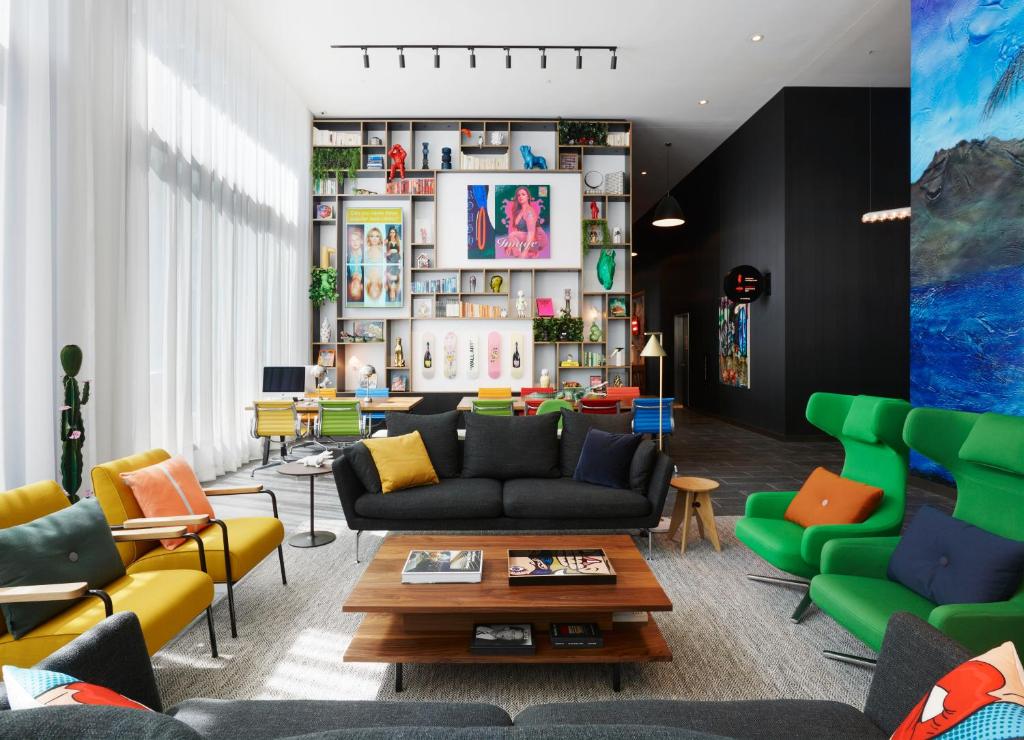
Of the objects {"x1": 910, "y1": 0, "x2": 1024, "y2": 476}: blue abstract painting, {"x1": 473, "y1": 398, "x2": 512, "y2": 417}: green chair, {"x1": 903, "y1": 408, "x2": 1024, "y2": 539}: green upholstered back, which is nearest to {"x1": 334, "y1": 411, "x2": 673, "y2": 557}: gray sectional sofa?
{"x1": 903, "y1": 408, "x2": 1024, "y2": 539}: green upholstered back

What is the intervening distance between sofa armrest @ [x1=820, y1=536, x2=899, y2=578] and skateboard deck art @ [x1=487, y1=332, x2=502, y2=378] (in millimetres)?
6598

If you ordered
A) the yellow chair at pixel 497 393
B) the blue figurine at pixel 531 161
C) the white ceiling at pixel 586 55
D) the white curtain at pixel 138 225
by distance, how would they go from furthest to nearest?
the blue figurine at pixel 531 161
the yellow chair at pixel 497 393
the white ceiling at pixel 586 55
the white curtain at pixel 138 225

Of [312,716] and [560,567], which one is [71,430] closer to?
[312,716]

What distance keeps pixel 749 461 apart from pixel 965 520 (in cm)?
447

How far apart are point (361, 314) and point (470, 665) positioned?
23.3ft

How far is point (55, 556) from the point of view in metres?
2.06

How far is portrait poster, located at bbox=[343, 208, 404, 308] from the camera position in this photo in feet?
28.7

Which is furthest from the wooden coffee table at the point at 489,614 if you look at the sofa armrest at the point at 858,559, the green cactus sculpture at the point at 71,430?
the green cactus sculpture at the point at 71,430

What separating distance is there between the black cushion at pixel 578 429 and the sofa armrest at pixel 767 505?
113cm

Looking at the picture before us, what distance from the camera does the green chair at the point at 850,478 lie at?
2781 mm

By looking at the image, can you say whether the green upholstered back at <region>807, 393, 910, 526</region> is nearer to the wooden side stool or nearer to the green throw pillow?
the wooden side stool

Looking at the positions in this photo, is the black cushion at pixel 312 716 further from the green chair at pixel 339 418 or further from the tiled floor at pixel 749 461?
the green chair at pixel 339 418

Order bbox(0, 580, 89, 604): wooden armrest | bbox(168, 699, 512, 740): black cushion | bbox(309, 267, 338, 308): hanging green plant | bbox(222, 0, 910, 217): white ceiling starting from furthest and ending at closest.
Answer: bbox(309, 267, 338, 308): hanging green plant
bbox(222, 0, 910, 217): white ceiling
bbox(0, 580, 89, 604): wooden armrest
bbox(168, 699, 512, 740): black cushion

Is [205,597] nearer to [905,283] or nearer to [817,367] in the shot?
[817,367]
